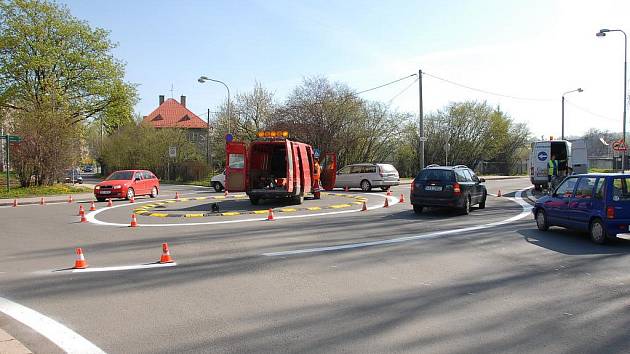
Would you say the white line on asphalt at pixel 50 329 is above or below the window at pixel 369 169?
below

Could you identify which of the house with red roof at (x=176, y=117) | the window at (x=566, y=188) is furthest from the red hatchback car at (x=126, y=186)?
the house with red roof at (x=176, y=117)

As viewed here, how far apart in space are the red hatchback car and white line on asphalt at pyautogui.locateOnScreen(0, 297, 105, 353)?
1895 centimetres

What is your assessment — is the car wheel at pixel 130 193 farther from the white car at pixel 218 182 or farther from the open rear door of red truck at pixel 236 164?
the white car at pixel 218 182

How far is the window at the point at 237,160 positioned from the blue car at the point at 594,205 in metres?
10.8

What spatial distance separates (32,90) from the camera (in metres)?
40.8

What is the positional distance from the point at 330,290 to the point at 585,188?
7.17m

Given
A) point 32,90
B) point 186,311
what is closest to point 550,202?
point 186,311

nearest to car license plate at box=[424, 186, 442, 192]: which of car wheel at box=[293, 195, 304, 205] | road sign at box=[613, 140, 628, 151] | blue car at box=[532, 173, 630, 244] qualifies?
blue car at box=[532, 173, 630, 244]

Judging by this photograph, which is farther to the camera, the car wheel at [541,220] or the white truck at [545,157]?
the white truck at [545,157]

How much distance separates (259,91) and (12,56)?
20.5 metres

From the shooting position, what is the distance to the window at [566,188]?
449 inches

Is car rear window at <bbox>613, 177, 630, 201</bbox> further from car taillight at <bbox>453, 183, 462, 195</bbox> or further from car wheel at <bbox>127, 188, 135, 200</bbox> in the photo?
car wheel at <bbox>127, 188, 135, 200</bbox>

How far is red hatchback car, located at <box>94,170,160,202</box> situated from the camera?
79.9ft

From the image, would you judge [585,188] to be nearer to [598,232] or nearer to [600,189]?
[600,189]
